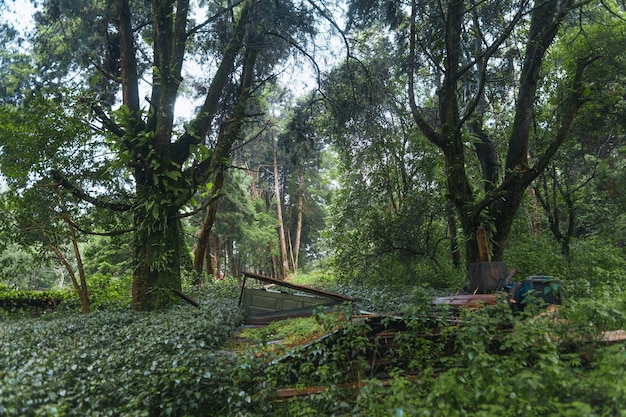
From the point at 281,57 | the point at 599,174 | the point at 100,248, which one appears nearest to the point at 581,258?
the point at 599,174

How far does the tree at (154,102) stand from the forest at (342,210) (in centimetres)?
6

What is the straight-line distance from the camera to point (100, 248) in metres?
23.3

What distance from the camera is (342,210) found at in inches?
583

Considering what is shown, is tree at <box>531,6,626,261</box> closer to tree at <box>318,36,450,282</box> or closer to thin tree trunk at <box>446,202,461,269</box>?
thin tree trunk at <box>446,202,461,269</box>

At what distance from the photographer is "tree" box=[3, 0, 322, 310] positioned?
9359 mm

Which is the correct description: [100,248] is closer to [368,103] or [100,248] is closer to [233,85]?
[233,85]

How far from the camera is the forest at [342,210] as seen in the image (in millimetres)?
3906

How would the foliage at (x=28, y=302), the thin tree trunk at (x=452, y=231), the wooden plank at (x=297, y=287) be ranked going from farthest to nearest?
1. the foliage at (x=28, y=302)
2. the thin tree trunk at (x=452, y=231)
3. the wooden plank at (x=297, y=287)

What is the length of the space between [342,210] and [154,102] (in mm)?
6985

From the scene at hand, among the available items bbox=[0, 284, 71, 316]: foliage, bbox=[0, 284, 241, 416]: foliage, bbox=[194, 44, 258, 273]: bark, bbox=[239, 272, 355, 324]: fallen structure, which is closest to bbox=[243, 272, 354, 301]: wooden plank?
bbox=[239, 272, 355, 324]: fallen structure

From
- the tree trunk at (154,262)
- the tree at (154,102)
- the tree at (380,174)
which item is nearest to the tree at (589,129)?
the tree at (380,174)

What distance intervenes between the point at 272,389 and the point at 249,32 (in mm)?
9743

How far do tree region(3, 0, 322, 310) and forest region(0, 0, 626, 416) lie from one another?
2.2 inches

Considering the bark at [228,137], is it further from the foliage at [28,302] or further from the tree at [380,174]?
the foliage at [28,302]
